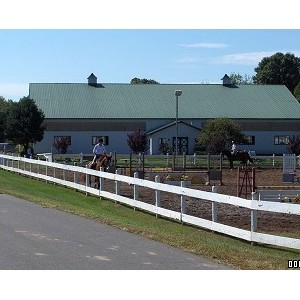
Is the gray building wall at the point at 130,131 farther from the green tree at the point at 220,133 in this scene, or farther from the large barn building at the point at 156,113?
the green tree at the point at 220,133

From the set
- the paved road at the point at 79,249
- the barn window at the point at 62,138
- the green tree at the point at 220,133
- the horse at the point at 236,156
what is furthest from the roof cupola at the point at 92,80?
the paved road at the point at 79,249

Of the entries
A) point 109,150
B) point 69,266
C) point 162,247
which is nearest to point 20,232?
point 162,247

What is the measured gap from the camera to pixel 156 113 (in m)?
78.4

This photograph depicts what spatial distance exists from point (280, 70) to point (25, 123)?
249 feet

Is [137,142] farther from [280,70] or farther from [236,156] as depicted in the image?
[280,70]

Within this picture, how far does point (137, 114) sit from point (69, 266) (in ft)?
224

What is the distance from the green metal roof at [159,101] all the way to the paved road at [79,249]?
6220 centimetres

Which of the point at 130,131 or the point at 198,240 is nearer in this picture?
the point at 198,240

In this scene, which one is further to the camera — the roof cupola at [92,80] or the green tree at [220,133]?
the roof cupola at [92,80]

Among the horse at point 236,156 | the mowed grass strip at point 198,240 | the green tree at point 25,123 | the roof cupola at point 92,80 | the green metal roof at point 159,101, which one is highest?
the roof cupola at point 92,80

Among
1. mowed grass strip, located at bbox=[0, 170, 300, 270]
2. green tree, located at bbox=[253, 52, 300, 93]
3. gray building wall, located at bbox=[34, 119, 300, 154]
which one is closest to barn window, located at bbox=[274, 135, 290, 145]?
gray building wall, located at bbox=[34, 119, 300, 154]

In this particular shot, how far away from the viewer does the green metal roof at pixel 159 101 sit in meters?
77.9

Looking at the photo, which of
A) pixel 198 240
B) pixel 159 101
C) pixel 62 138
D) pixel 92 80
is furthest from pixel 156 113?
pixel 198 240

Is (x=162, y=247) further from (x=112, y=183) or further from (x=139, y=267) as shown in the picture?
(x=112, y=183)
